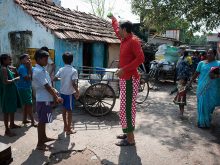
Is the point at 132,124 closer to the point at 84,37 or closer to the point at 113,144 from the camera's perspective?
the point at 113,144

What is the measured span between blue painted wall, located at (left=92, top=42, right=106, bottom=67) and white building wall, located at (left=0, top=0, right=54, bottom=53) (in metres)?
2.95

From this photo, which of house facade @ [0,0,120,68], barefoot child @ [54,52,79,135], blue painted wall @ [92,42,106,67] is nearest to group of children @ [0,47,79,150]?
barefoot child @ [54,52,79,135]

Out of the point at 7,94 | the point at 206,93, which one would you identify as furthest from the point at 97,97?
the point at 206,93

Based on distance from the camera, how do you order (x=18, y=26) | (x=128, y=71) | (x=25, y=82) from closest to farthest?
(x=128, y=71) < (x=25, y=82) < (x=18, y=26)

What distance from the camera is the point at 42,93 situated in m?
4.69

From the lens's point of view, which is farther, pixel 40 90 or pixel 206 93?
pixel 206 93

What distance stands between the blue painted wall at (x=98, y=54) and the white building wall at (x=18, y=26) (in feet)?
9.66

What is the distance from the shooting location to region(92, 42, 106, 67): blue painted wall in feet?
38.1

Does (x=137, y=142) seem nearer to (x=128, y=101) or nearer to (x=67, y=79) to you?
(x=128, y=101)

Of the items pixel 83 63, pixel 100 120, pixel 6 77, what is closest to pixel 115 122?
pixel 100 120

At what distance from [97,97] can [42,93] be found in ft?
9.25

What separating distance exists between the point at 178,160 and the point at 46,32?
603cm

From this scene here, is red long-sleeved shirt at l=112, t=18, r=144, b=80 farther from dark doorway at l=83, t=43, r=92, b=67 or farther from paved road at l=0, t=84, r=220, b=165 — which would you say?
dark doorway at l=83, t=43, r=92, b=67

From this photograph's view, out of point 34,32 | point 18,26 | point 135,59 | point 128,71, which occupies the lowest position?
point 128,71
